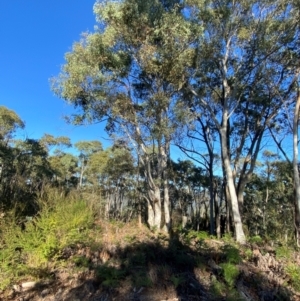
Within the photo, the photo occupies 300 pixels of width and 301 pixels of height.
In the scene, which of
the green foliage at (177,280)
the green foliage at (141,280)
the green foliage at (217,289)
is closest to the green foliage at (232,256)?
the green foliage at (217,289)

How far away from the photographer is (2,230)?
5406mm

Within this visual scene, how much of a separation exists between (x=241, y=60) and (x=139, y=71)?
3.85m

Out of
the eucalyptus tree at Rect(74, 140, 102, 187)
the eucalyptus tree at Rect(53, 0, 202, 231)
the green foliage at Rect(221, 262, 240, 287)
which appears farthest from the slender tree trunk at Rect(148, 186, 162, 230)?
the eucalyptus tree at Rect(74, 140, 102, 187)

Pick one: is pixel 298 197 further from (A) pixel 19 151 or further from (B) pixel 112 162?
(A) pixel 19 151

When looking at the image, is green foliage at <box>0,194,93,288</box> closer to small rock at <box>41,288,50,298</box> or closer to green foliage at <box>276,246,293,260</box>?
small rock at <box>41,288,50,298</box>

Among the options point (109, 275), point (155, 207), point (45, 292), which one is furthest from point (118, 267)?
point (155, 207)

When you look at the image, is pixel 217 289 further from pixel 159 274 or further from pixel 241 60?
pixel 241 60

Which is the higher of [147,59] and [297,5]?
[297,5]

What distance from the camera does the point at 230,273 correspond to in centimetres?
501

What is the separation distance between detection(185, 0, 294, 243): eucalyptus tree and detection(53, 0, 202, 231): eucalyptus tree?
30.7 inches

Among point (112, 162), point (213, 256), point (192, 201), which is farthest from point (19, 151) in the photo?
point (213, 256)

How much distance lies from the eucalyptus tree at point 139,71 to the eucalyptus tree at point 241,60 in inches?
30.7

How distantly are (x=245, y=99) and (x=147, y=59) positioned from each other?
507cm

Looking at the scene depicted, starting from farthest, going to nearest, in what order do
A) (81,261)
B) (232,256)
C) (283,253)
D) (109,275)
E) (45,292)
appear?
1. (283,253)
2. (232,256)
3. (81,261)
4. (109,275)
5. (45,292)
